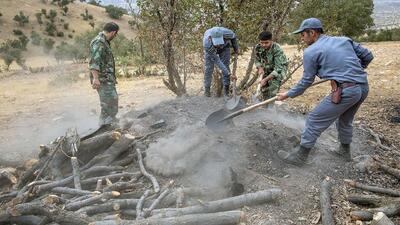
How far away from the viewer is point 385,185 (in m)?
5.25

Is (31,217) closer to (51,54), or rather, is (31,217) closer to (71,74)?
(71,74)

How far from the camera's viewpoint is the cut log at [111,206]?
14.4 ft

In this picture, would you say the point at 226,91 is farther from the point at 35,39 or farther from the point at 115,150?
the point at 35,39

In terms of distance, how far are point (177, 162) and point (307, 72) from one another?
1.78 m

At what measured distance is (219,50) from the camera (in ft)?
25.8

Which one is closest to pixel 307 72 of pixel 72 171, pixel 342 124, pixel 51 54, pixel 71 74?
pixel 342 124

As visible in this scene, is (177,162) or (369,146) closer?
(177,162)

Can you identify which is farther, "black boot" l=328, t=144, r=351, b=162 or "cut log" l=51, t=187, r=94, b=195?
"black boot" l=328, t=144, r=351, b=162

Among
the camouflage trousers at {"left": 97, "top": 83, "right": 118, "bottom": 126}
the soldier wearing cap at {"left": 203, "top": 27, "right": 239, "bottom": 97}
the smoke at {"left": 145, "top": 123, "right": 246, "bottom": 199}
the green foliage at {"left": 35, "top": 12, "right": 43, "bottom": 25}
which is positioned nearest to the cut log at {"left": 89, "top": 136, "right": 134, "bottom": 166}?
the smoke at {"left": 145, "top": 123, "right": 246, "bottom": 199}

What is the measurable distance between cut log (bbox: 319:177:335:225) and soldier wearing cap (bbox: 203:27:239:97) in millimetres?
3204

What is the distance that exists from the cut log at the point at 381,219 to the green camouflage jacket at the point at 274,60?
3.41 metres

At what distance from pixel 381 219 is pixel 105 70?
14.2ft

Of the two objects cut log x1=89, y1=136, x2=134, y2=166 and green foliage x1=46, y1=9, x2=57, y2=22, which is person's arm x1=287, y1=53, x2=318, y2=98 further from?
green foliage x1=46, y1=9, x2=57, y2=22

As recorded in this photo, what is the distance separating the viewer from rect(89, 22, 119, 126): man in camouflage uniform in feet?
21.4
